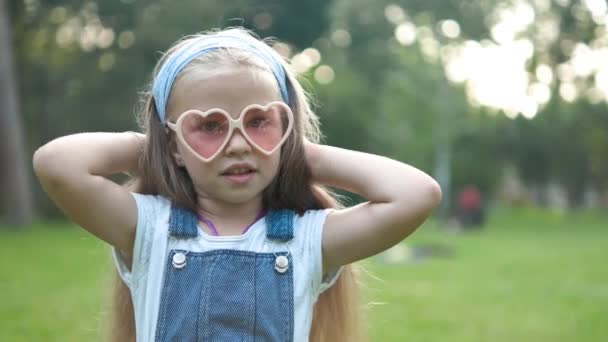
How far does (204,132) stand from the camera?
1.95m

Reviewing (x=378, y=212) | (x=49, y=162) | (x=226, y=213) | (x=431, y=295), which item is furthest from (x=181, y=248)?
(x=431, y=295)

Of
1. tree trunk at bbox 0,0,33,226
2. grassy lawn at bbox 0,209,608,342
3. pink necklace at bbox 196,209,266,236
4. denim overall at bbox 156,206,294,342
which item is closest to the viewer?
denim overall at bbox 156,206,294,342

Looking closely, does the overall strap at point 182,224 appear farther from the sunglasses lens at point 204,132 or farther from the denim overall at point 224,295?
the sunglasses lens at point 204,132

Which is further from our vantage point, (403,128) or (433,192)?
(403,128)

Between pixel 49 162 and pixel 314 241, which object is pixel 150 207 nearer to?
pixel 49 162

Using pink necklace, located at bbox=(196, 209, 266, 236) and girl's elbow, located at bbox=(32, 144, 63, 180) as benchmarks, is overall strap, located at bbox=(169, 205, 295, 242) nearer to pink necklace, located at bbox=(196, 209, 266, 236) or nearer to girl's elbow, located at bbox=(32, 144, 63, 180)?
pink necklace, located at bbox=(196, 209, 266, 236)

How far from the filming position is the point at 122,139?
2.08 metres

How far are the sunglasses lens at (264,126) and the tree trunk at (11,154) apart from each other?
1688cm

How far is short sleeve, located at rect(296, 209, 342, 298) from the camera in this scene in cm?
202

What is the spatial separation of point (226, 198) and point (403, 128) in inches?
1326

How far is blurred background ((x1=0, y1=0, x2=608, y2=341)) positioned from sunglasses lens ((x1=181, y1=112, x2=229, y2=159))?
591 mm

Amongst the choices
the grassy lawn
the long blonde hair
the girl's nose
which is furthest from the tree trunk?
the girl's nose

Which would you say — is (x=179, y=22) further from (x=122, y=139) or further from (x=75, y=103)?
(x=122, y=139)

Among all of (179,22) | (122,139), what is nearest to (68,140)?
(122,139)
